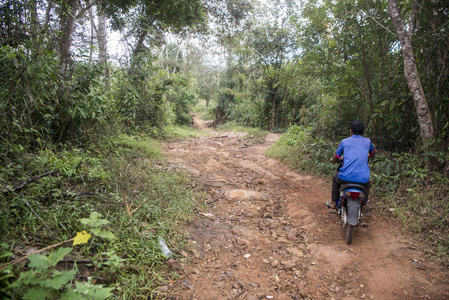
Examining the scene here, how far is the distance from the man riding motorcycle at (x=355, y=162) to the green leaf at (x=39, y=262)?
3.46 metres

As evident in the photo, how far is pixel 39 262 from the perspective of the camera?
4.93ft

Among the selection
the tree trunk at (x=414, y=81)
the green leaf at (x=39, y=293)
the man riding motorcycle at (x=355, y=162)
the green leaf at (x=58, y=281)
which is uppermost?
the tree trunk at (x=414, y=81)

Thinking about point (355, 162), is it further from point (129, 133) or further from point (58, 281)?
point (129, 133)

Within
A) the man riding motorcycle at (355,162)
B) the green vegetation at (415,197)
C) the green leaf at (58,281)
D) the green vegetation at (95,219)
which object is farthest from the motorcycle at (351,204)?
the green leaf at (58,281)

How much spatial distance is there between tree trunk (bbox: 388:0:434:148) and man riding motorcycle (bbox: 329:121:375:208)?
3.84 feet

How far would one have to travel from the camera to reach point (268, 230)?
3.67 m

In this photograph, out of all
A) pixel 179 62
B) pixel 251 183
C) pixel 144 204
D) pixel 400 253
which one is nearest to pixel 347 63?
pixel 251 183

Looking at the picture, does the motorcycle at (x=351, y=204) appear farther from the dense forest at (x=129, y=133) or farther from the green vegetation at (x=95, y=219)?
the green vegetation at (x=95, y=219)

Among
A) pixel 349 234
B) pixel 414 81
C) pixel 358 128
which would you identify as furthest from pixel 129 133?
pixel 414 81

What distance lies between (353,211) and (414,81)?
2.53m

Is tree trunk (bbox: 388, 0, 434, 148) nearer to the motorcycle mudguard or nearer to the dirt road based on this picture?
the dirt road

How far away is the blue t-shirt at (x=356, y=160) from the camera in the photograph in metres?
3.36

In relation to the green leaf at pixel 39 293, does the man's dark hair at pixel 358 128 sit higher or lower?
higher

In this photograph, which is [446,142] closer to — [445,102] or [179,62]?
[445,102]
